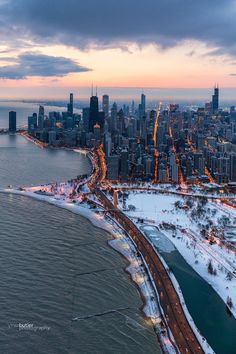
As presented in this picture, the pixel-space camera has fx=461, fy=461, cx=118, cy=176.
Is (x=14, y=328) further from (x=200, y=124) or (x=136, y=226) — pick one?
(x=200, y=124)

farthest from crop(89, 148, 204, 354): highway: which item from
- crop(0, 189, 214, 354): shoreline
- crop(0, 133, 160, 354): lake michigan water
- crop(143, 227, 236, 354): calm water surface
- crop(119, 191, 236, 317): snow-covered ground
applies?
crop(119, 191, 236, 317): snow-covered ground

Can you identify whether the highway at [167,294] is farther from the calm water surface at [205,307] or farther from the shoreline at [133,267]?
the calm water surface at [205,307]

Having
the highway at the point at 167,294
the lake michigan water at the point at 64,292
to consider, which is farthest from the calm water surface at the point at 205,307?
the lake michigan water at the point at 64,292

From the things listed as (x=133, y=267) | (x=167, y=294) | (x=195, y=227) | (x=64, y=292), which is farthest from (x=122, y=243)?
(x=64, y=292)

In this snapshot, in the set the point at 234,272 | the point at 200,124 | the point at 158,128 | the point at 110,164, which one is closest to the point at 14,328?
the point at 234,272

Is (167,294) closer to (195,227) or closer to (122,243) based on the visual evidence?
(122,243)

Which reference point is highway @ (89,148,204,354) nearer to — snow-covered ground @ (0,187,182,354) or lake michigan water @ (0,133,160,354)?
snow-covered ground @ (0,187,182,354)

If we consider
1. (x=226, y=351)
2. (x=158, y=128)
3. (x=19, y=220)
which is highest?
(x=158, y=128)
